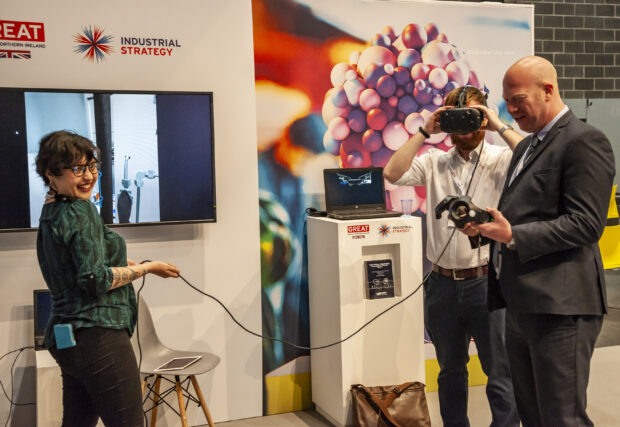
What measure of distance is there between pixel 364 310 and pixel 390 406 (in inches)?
20.0

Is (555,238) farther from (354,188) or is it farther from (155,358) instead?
(155,358)

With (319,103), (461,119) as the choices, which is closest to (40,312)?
(319,103)

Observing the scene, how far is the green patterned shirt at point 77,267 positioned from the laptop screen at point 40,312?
4.13 feet

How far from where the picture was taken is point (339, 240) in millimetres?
3477

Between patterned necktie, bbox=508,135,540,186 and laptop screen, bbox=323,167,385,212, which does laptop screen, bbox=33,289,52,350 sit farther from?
patterned necktie, bbox=508,135,540,186

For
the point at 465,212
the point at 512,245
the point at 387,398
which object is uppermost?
the point at 465,212

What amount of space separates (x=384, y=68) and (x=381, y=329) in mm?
1565

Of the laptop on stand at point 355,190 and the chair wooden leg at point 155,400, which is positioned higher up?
the laptop on stand at point 355,190

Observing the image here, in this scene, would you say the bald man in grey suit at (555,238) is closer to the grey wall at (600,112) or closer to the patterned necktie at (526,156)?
the patterned necktie at (526,156)

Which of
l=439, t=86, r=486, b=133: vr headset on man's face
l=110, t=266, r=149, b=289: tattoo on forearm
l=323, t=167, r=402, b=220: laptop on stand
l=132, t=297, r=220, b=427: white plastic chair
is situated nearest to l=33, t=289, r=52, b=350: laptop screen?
l=132, t=297, r=220, b=427: white plastic chair

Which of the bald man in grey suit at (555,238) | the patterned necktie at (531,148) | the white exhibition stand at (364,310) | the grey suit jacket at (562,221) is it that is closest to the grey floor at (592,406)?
the white exhibition stand at (364,310)

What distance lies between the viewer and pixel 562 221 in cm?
204

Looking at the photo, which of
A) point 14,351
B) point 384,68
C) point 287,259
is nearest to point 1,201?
point 14,351

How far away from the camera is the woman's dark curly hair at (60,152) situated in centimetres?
212
